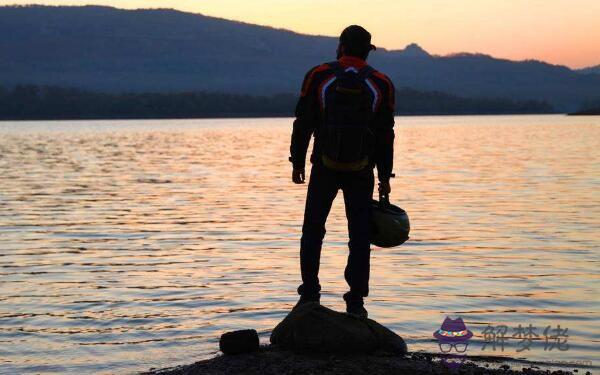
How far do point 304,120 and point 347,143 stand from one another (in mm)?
450

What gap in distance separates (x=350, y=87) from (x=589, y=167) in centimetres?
3148

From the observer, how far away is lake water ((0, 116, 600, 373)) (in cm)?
1060

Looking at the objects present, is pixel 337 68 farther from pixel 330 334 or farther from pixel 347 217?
pixel 330 334

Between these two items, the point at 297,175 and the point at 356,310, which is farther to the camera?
the point at 356,310

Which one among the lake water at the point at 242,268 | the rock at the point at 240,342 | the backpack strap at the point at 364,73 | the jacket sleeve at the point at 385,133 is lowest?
the lake water at the point at 242,268

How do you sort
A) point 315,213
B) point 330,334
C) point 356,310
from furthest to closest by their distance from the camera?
1. point 356,310
2. point 315,213
3. point 330,334

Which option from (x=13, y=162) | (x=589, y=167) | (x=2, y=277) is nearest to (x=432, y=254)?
(x=2, y=277)

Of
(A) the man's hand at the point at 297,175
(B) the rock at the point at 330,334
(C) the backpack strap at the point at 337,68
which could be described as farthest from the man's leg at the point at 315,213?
(C) the backpack strap at the point at 337,68

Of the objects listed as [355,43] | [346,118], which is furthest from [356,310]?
[355,43]

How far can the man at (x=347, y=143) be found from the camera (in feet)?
29.3

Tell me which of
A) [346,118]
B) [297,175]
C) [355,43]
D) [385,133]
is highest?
[355,43]

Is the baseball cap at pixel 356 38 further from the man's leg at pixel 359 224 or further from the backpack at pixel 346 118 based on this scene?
the man's leg at pixel 359 224

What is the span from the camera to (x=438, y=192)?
1120 inches

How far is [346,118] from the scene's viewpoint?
8914mm
